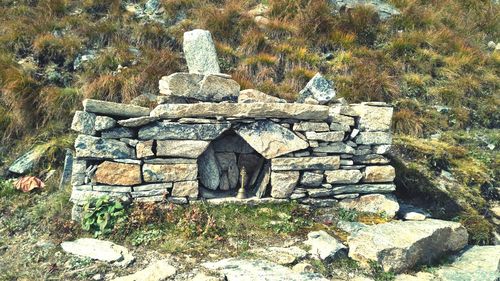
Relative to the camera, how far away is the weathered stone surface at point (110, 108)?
529 centimetres

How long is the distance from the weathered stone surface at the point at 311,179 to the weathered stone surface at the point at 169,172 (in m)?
1.72

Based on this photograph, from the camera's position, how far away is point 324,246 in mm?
5004

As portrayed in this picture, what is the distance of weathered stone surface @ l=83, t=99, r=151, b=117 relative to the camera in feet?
17.3

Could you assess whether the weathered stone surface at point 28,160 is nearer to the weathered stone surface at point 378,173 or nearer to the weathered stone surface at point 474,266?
the weathered stone surface at point 378,173

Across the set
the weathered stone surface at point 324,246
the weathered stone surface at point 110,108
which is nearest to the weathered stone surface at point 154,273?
the weathered stone surface at point 324,246

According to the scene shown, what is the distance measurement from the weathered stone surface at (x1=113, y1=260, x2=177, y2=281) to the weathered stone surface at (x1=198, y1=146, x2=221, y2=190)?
1868 mm

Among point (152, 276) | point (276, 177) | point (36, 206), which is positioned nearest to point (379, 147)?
point (276, 177)

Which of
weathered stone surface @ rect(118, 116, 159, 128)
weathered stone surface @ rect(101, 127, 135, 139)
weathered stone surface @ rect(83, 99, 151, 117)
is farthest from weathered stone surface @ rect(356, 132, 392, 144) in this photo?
weathered stone surface @ rect(101, 127, 135, 139)

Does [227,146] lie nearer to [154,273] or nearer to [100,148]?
[100,148]

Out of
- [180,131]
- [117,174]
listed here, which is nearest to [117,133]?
[117,174]

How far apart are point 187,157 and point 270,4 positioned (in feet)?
23.3

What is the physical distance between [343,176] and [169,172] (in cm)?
278

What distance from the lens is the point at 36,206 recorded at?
5965 millimetres

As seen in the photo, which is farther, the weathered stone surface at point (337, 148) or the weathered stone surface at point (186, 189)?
the weathered stone surface at point (337, 148)
